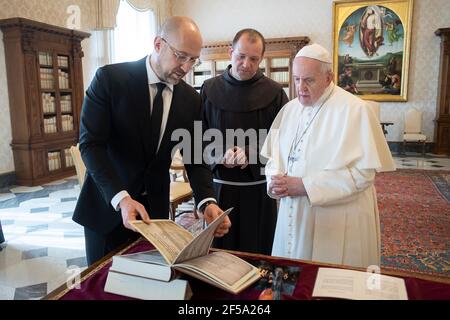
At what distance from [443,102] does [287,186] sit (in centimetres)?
981

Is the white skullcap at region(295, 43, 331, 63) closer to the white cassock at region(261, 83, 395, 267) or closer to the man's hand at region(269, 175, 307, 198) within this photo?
the white cassock at region(261, 83, 395, 267)

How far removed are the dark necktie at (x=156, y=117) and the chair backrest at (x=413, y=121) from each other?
9889mm

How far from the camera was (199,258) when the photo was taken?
1.40m

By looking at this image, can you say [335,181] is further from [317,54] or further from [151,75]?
[151,75]

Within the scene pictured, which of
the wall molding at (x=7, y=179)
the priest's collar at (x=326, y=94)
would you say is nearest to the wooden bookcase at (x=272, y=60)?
the wall molding at (x=7, y=179)

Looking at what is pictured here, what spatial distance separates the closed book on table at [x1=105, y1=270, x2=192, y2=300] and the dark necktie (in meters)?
0.78

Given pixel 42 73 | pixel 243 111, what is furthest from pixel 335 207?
pixel 42 73

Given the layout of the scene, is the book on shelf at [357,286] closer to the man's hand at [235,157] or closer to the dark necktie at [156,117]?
the dark necktie at [156,117]

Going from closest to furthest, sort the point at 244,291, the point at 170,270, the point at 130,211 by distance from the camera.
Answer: the point at 170,270 → the point at 244,291 → the point at 130,211

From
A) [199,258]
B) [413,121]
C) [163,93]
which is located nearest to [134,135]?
[163,93]

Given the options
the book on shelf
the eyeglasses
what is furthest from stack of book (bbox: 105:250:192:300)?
the eyeglasses

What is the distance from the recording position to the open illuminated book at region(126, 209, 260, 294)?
1.26 m
